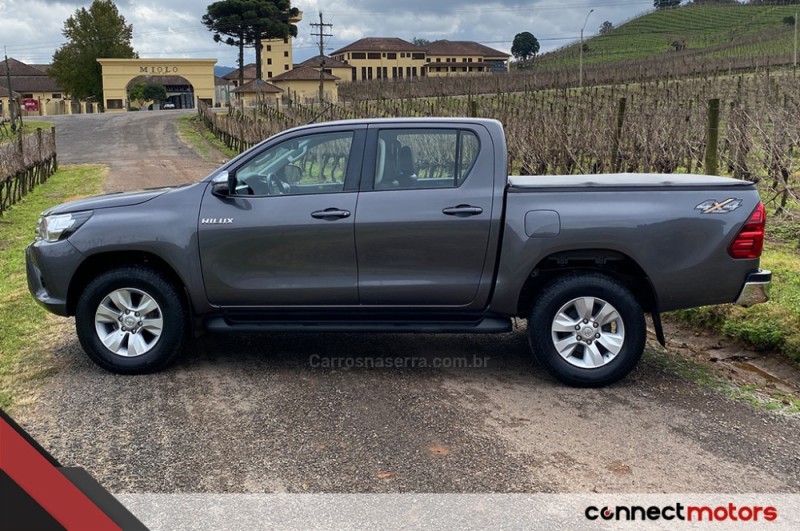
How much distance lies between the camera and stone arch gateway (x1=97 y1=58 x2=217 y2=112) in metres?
71.2

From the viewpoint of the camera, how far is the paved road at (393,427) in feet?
13.7

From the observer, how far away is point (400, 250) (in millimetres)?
5660

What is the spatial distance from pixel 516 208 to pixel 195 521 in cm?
305

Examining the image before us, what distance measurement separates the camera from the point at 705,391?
5.55 m

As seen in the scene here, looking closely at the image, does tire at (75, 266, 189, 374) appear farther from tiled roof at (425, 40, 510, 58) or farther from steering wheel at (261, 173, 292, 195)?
tiled roof at (425, 40, 510, 58)

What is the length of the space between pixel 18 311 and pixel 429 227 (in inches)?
191

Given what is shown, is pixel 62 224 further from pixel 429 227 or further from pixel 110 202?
pixel 429 227

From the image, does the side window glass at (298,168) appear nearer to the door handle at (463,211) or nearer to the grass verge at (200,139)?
the door handle at (463,211)

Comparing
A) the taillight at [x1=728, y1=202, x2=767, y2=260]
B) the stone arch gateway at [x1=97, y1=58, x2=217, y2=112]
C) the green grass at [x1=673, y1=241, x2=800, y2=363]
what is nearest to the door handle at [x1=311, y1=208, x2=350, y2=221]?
the taillight at [x1=728, y1=202, x2=767, y2=260]

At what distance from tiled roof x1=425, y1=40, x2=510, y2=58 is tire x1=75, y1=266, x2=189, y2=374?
114 m

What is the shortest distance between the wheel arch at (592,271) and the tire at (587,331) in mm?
135

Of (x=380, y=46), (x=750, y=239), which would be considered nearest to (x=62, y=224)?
(x=750, y=239)

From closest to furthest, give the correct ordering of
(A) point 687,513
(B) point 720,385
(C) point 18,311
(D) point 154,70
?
1. (A) point 687,513
2. (B) point 720,385
3. (C) point 18,311
4. (D) point 154,70

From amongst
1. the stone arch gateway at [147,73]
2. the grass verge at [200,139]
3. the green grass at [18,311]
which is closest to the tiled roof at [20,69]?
the stone arch gateway at [147,73]
